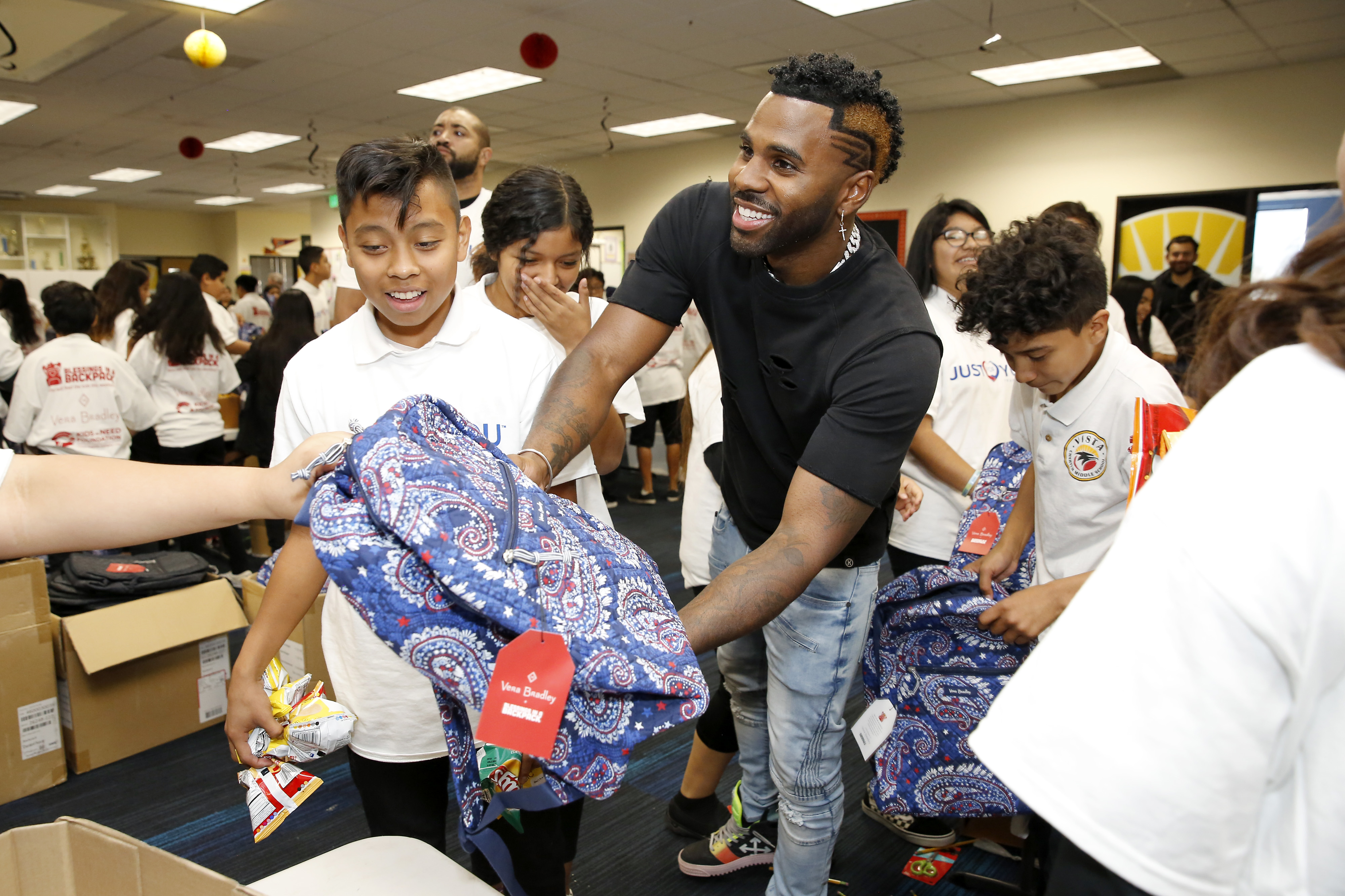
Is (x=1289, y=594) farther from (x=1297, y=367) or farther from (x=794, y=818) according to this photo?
(x=794, y=818)

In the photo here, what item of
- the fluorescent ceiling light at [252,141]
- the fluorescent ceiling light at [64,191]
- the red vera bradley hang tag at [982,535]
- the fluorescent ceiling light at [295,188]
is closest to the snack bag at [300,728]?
the red vera bradley hang tag at [982,535]

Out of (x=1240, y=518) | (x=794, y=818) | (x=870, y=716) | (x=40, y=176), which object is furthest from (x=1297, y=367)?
(x=40, y=176)

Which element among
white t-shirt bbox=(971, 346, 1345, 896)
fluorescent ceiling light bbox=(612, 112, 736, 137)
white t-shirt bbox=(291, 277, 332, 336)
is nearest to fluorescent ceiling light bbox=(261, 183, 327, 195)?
fluorescent ceiling light bbox=(612, 112, 736, 137)

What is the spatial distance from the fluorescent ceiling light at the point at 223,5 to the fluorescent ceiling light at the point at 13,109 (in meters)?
4.02

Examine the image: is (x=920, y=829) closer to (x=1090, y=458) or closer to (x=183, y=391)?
(x=1090, y=458)

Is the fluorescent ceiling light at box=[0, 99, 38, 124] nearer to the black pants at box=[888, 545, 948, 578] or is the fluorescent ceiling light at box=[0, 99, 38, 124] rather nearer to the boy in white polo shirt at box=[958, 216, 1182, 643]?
the black pants at box=[888, 545, 948, 578]

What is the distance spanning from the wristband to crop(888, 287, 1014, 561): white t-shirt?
53.5 inches

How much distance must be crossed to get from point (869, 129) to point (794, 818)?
1.29m

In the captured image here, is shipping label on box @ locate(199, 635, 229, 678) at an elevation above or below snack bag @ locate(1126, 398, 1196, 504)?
below

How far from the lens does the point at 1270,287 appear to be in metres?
0.60

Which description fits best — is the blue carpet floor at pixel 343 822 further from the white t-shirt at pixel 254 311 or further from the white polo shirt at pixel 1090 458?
the white t-shirt at pixel 254 311

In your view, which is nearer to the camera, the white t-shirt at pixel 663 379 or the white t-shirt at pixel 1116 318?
the white t-shirt at pixel 1116 318

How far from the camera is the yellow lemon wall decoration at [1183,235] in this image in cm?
716

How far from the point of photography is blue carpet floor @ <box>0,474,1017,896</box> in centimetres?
213
